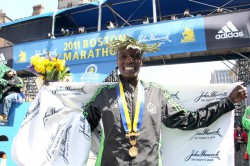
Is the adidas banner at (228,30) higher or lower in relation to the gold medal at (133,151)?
higher

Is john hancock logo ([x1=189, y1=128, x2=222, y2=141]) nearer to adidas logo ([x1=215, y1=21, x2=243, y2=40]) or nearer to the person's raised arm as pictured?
the person's raised arm

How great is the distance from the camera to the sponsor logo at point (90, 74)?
9.69 meters

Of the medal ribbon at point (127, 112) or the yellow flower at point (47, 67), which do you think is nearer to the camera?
the medal ribbon at point (127, 112)

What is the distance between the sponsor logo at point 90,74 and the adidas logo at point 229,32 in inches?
166

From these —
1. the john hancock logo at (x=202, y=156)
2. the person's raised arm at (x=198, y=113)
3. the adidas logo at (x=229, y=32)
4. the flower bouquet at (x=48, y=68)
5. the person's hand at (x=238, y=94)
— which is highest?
the adidas logo at (x=229, y=32)

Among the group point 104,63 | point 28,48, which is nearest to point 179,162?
point 104,63

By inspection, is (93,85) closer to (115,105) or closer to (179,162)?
(115,105)

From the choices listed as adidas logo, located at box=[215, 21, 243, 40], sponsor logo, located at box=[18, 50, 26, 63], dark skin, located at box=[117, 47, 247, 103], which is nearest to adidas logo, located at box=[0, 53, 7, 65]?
sponsor logo, located at box=[18, 50, 26, 63]

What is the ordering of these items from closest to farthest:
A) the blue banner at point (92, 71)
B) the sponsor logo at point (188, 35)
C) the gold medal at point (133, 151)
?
the gold medal at point (133, 151), the sponsor logo at point (188, 35), the blue banner at point (92, 71)

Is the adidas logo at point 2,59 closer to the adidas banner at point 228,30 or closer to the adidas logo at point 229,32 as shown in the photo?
the adidas banner at point 228,30

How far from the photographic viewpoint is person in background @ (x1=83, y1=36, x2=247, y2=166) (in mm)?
2180

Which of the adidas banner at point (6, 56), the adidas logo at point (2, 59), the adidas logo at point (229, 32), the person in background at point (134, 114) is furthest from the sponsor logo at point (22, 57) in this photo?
the person in background at point (134, 114)

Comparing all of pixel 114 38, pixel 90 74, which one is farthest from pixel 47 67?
pixel 90 74

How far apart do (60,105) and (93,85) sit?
15.7 inches
